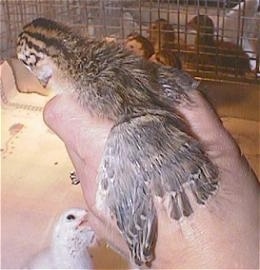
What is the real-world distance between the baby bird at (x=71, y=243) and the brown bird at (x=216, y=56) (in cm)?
95

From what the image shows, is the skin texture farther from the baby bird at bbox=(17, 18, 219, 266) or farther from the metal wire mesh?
the metal wire mesh

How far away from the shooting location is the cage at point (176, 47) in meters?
1.88

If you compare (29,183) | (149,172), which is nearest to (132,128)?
(149,172)

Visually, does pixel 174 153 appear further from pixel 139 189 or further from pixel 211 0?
pixel 211 0

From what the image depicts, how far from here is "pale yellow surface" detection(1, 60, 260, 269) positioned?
1.41 metres

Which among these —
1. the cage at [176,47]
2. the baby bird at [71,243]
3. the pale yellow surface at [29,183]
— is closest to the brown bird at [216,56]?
the cage at [176,47]

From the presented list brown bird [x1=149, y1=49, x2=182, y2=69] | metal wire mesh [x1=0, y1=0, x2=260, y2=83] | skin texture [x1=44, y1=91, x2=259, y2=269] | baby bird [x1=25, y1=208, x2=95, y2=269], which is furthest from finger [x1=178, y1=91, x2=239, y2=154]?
metal wire mesh [x1=0, y1=0, x2=260, y2=83]

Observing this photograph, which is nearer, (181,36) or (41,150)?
(41,150)

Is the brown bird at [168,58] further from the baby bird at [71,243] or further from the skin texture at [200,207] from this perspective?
the skin texture at [200,207]

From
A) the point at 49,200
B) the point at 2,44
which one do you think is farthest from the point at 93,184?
the point at 2,44

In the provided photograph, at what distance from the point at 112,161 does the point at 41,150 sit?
115 centimetres

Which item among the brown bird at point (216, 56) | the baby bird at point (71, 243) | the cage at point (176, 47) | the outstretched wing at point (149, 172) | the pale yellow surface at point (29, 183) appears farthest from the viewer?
the brown bird at point (216, 56)

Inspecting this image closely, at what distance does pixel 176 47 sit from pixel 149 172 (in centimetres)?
145

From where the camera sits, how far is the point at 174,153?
678 mm
